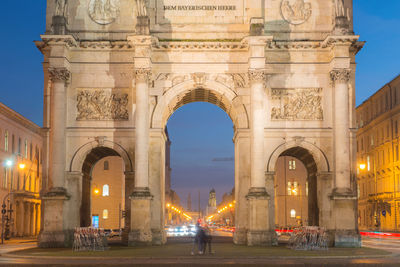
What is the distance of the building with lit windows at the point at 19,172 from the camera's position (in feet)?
207

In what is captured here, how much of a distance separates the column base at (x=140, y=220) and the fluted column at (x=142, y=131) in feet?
2.34

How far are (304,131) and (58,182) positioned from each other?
1503 cm

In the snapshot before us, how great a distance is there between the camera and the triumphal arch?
39.6m

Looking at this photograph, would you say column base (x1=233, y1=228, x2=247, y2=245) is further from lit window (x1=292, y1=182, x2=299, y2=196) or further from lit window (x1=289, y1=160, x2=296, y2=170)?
lit window (x1=289, y1=160, x2=296, y2=170)

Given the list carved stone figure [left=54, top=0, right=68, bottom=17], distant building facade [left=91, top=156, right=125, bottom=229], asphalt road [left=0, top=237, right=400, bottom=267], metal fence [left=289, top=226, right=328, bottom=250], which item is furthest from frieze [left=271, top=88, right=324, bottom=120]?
distant building facade [left=91, top=156, right=125, bottom=229]

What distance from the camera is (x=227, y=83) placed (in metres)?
41.1

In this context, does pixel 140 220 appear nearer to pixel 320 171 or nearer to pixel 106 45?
pixel 106 45

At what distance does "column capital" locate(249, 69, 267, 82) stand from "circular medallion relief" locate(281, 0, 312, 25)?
425 cm

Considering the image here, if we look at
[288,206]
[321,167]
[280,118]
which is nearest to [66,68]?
[280,118]

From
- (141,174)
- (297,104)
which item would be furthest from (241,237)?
(297,104)

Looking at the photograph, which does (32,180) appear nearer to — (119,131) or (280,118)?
(119,131)

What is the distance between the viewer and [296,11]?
4175cm

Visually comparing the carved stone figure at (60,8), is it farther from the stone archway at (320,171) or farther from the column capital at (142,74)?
the stone archway at (320,171)

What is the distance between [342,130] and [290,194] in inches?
1771
